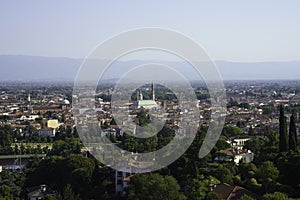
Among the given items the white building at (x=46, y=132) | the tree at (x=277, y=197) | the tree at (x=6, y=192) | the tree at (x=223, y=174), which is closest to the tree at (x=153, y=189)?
the tree at (x=223, y=174)

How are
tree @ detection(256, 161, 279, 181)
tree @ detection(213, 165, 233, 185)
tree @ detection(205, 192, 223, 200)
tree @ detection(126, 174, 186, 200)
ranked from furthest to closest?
tree @ detection(213, 165, 233, 185) → tree @ detection(256, 161, 279, 181) → tree @ detection(126, 174, 186, 200) → tree @ detection(205, 192, 223, 200)

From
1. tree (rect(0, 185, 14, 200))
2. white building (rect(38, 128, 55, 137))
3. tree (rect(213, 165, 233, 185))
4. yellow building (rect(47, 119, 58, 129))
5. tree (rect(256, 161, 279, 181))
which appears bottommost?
white building (rect(38, 128, 55, 137))

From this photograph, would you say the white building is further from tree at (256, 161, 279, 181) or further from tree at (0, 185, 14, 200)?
tree at (256, 161, 279, 181)

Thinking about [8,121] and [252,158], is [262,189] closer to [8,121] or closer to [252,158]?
[252,158]

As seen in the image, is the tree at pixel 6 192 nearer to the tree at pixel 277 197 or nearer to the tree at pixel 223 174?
the tree at pixel 223 174

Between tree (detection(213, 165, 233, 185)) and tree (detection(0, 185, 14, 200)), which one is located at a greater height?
tree (detection(213, 165, 233, 185))

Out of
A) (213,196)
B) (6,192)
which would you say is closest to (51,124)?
(6,192)

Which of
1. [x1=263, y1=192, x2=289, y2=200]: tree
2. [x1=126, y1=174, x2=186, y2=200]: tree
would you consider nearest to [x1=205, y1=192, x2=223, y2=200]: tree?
[x1=126, y1=174, x2=186, y2=200]: tree

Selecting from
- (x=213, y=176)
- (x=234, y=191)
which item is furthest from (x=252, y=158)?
(x=234, y=191)

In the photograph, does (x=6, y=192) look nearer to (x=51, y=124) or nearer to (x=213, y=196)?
(x=213, y=196)
